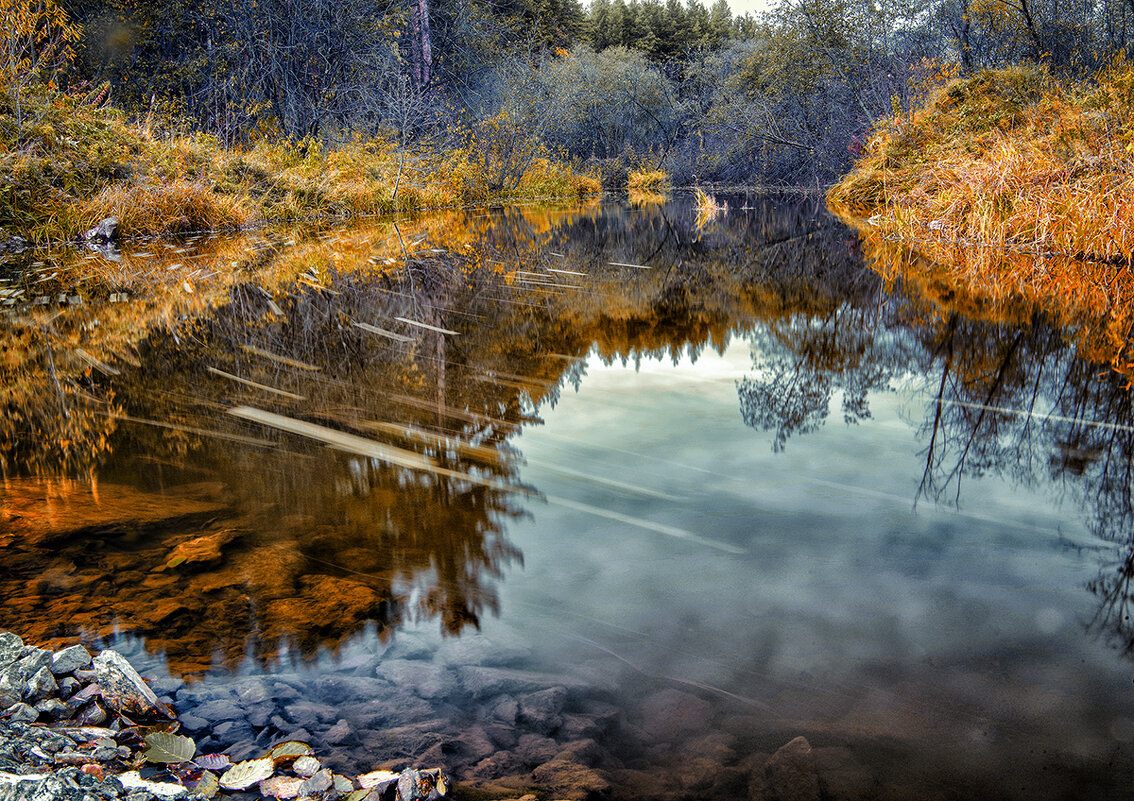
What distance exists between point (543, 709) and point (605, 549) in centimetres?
73

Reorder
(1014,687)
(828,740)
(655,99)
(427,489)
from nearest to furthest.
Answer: (828,740)
(1014,687)
(427,489)
(655,99)

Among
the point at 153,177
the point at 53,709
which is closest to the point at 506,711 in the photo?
the point at 53,709

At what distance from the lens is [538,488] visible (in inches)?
111

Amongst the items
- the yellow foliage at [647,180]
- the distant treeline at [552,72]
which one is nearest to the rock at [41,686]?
the distant treeline at [552,72]

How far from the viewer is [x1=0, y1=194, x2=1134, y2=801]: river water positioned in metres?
1.60

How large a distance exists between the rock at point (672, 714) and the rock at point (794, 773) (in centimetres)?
17

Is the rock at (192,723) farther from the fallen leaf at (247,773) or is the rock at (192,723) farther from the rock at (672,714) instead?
the rock at (672,714)

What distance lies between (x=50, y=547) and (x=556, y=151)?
3398 centimetres

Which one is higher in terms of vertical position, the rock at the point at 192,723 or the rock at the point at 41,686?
the rock at the point at 41,686

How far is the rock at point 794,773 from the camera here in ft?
4.74

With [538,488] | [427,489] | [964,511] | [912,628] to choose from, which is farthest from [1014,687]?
[427,489]

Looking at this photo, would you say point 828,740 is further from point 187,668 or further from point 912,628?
point 187,668

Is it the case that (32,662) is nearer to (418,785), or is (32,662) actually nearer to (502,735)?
(418,785)

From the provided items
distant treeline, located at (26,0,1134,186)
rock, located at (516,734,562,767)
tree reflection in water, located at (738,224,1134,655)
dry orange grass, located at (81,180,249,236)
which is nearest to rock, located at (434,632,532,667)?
rock, located at (516,734,562,767)
